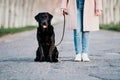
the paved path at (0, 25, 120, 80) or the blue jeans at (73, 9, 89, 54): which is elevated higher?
the blue jeans at (73, 9, 89, 54)

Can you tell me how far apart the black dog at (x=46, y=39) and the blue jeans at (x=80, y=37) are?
0.54 m

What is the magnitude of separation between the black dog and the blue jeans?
0.54 metres

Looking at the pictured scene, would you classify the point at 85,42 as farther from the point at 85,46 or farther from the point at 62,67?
the point at 62,67

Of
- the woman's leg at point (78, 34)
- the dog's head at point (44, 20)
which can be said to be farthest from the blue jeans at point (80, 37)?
the dog's head at point (44, 20)

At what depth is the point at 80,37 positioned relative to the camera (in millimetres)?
12172

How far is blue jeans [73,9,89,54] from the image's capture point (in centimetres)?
1212

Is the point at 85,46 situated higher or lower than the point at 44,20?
lower

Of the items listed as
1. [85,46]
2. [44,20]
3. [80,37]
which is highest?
[44,20]

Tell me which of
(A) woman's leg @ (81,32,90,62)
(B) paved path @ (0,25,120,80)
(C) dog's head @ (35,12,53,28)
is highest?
(C) dog's head @ (35,12,53,28)

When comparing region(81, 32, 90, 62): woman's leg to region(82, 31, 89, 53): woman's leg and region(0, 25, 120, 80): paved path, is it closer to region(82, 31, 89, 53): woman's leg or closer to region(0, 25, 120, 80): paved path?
region(82, 31, 89, 53): woman's leg

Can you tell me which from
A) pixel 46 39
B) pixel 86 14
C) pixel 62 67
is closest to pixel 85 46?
pixel 86 14

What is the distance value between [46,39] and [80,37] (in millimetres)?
786

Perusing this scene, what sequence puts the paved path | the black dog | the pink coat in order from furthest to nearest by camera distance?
the pink coat, the black dog, the paved path

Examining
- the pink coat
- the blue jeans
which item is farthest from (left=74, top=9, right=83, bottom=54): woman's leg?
the pink coat
